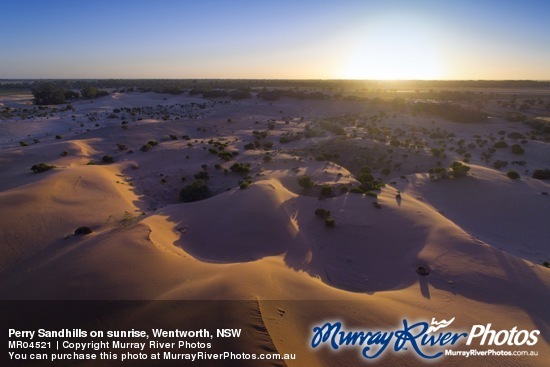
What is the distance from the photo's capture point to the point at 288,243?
17.8 metres

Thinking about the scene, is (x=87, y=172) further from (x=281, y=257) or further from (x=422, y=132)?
(x=422, y=132)

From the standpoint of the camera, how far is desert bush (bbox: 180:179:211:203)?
83.3 feet

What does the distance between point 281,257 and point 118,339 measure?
28.3ft

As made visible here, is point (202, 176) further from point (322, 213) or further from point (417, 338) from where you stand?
point (417, 338)

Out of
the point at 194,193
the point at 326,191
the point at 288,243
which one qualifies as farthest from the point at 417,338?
the point at 194,193

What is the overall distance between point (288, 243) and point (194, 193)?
11023mm

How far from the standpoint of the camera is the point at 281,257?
16.3 meters

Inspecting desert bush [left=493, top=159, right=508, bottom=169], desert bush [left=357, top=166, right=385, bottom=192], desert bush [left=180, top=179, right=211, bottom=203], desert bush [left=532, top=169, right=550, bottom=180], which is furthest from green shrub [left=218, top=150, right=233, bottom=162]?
desert bush [left=532, top=169, right=550, bottom=180]

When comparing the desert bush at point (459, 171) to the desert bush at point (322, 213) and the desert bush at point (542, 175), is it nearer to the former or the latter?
the desert bush at point (542, 175)

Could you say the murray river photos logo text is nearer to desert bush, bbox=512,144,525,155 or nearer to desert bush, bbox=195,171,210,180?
desert bush, bbox=195,171,210,180

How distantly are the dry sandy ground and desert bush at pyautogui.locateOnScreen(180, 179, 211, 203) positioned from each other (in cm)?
92

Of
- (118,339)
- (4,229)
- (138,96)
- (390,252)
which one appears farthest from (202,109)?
(118,339)

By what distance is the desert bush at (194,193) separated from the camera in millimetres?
25375

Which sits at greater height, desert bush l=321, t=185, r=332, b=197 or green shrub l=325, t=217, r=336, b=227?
Result: desert bush l=321, t=185, r=332, b=197
